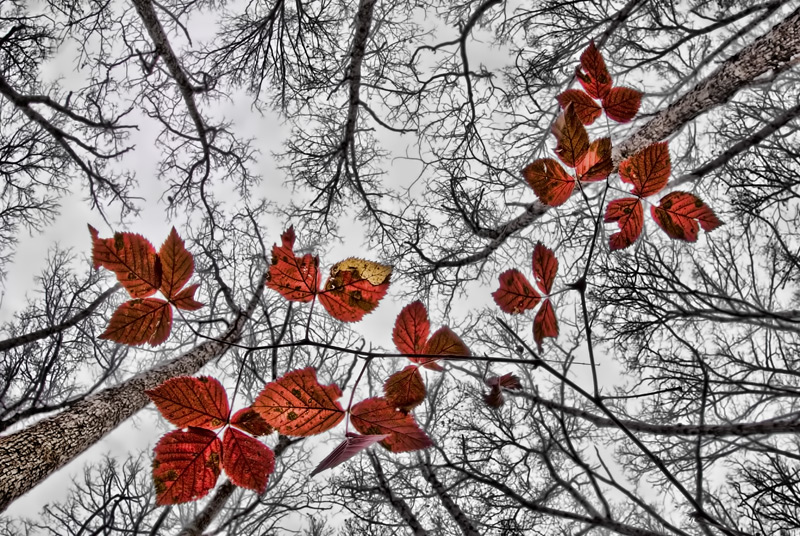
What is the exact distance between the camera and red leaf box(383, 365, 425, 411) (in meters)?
1.04

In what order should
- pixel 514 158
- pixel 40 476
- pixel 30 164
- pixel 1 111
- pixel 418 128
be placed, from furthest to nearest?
pixel 514 158
pixel 1 111
pixel 418 128
pixel 30 164
pixel 40 476

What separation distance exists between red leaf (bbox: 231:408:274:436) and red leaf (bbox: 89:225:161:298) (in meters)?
0.35

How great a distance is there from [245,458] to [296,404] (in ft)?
0.66

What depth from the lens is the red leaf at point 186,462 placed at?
93 cm

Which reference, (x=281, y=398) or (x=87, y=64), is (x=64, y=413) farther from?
(x=87, y=64)

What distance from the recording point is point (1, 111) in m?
4.61

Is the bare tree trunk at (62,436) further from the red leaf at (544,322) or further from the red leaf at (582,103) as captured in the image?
the red leaf at (582,103)

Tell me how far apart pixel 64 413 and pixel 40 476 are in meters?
0.52

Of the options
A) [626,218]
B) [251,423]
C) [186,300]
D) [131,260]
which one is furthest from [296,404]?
[626,218]

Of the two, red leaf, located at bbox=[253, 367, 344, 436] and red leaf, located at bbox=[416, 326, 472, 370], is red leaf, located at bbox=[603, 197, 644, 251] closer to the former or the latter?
red leaf, located at bbox=[416, 326, 472, 370]

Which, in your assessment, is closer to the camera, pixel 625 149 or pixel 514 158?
pixel 625 149

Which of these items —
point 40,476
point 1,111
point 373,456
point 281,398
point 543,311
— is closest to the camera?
point 281,398

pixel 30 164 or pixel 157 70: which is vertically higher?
pixel 157 70

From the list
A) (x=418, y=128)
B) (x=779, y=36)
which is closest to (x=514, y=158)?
(x=418, y=128)
